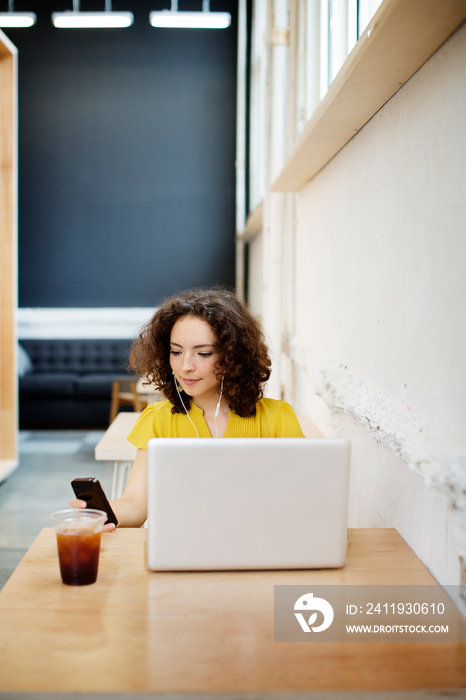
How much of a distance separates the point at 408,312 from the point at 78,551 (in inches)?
34.9

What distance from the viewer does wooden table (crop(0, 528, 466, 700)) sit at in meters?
0.86

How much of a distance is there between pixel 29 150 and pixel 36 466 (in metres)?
3.90

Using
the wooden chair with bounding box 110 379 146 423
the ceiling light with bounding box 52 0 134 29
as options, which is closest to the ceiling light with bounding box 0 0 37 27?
the ceiling light with bounding box 52 0 134 29

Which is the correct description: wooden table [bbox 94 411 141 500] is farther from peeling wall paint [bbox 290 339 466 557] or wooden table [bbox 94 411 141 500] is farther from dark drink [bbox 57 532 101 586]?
dark drink [bbox 57 532 101 586]

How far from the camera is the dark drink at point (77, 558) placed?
A: 1.13m

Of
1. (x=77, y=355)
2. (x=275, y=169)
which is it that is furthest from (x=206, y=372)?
(x=77, y=355)

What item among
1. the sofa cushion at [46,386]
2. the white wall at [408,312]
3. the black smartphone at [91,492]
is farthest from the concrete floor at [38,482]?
the white wall at [408,312]

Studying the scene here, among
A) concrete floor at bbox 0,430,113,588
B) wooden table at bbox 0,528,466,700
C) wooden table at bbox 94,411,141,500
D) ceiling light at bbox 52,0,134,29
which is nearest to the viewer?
wooden table at bbox 0,528,466,700

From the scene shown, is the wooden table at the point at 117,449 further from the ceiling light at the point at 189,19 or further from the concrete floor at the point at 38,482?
the ceiling light at the point at 189,19

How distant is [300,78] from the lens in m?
3.38

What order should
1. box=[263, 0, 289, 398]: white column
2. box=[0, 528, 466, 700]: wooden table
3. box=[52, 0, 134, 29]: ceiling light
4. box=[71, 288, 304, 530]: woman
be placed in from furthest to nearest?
box=[52, 0, 134, 29]: ceiling light
box=[263, 0, 289, 398]: white column
box=[71, 288, 304, 530]: woman
box=[0, 528, 466, 700]: wooden table

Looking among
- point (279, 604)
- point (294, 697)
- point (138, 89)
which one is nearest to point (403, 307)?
point (279, 604)

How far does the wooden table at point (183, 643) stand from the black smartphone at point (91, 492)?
13 cm

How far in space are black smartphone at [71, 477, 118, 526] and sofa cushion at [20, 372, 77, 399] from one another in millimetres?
5129
